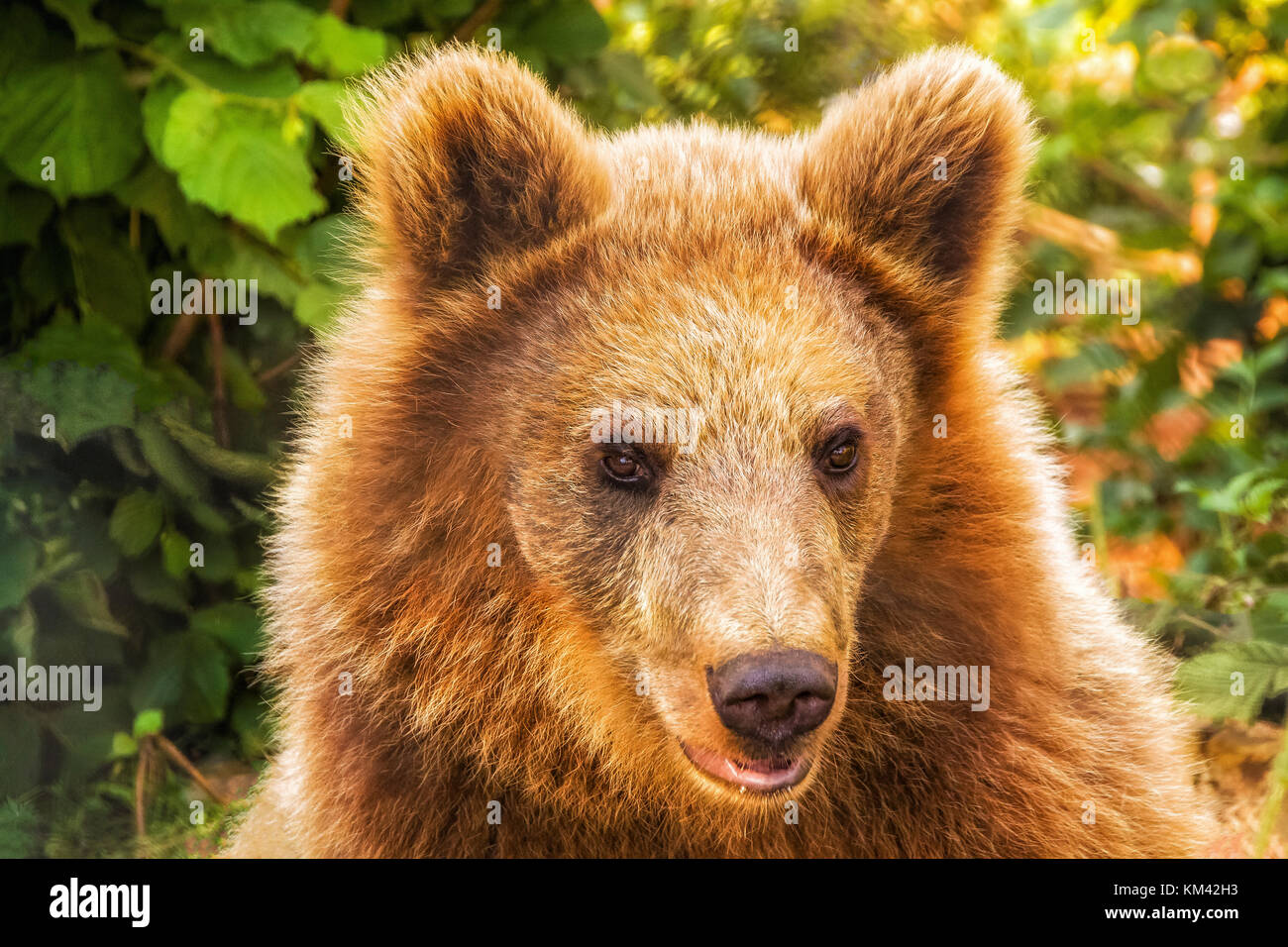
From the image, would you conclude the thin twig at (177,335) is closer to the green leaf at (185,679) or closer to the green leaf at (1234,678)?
the green leaf at (185,679)

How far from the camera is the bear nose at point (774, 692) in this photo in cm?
292

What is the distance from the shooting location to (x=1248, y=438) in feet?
21.0

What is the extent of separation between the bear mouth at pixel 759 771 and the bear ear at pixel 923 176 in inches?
55.6

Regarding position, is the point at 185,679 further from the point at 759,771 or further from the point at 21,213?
the point at 759,771

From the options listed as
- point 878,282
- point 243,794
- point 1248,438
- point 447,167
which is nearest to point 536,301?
point 447,167

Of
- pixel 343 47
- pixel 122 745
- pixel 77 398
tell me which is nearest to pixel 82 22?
pixel 343 47

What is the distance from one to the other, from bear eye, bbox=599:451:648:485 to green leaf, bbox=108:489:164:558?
261 cm

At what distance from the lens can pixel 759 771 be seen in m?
3.15

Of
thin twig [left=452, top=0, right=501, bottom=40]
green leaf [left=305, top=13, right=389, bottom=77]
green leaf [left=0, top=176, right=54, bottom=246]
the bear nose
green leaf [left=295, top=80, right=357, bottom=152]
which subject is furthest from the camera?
thin twig [left=452, top=0, right=501, bottom=40]

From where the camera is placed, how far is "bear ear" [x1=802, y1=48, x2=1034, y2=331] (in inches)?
146

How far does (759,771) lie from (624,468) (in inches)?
32.5

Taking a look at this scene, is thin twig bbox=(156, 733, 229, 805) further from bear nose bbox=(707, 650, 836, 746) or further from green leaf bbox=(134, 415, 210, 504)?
bear nose bbox=(707, 650, 836, 746)

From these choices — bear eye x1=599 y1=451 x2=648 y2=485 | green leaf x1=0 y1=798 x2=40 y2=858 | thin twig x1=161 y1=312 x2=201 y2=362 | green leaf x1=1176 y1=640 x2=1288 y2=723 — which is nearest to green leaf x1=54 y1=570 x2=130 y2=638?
green leaf x1=0 y1=798 x2=40 y2=858
